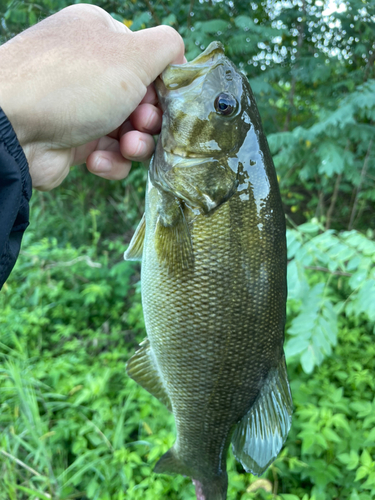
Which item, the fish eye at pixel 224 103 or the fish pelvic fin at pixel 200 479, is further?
the fish pelvic fin at pixel 200 479

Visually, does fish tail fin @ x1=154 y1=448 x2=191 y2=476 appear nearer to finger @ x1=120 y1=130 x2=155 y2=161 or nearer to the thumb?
finger @ x1=120 y1=130 x2=155 y2=161

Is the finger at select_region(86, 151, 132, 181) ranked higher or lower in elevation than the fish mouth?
lower

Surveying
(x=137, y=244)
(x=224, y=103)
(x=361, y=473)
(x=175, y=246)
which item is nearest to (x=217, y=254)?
(x=175, y=246)

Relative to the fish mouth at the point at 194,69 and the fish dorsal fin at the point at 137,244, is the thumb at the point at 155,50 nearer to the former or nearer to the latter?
the fish mouth at the point at 194,69

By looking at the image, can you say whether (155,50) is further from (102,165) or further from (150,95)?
(102,165)

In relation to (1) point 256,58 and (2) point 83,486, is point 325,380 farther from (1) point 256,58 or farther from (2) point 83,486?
(1) point 256,58

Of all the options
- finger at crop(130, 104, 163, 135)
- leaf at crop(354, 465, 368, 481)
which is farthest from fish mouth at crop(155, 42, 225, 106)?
leaf at crop(354, 465, 368, 481)

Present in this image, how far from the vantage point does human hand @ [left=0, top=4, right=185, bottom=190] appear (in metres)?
1.06

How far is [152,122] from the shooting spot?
1285mm

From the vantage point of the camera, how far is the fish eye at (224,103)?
1044 millimetres

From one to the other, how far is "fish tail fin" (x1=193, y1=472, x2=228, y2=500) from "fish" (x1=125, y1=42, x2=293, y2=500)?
0.16 m

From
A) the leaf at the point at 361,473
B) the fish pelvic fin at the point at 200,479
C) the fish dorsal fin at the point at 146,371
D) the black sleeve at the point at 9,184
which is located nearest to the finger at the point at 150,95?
the black sleeve at the point at 9,184

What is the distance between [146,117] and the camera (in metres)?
1.28

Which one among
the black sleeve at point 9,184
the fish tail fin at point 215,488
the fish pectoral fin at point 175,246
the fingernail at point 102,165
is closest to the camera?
the black sleeve at point 9,184
